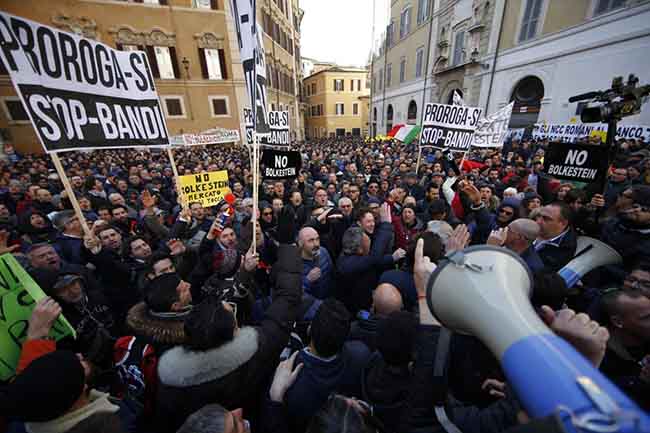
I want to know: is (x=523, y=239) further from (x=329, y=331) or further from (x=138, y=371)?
(x=138, y=371)

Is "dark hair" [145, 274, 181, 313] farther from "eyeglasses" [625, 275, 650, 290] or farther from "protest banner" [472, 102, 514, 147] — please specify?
"protest banner" [472, 102, 514, 147]

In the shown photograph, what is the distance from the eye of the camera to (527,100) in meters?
15.2

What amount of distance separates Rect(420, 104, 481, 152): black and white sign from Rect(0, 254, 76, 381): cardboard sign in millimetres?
5738

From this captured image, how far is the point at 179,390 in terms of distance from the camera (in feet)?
3.94

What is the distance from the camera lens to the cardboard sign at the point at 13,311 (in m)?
1.42

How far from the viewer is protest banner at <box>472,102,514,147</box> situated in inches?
330

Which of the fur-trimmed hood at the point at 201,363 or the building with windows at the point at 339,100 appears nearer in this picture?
the fur-trimmed hood at the point at 201,363

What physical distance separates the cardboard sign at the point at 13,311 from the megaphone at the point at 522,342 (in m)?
2.15

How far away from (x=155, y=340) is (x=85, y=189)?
6966mm

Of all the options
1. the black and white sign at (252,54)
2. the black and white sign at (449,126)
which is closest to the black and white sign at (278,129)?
the black and white sign at (449,126)

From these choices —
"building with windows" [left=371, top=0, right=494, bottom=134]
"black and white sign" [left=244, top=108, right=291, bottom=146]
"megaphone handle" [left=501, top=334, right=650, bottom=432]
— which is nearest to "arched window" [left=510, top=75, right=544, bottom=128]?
"building with windows" [left=371, top=0, right=494, bottom=134]

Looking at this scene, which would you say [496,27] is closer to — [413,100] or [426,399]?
[413,100]

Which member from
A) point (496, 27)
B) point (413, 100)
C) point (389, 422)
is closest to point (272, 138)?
point (389, 422)

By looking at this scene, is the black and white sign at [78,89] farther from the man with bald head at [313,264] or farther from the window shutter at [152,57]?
the window shutter at [152,57]
